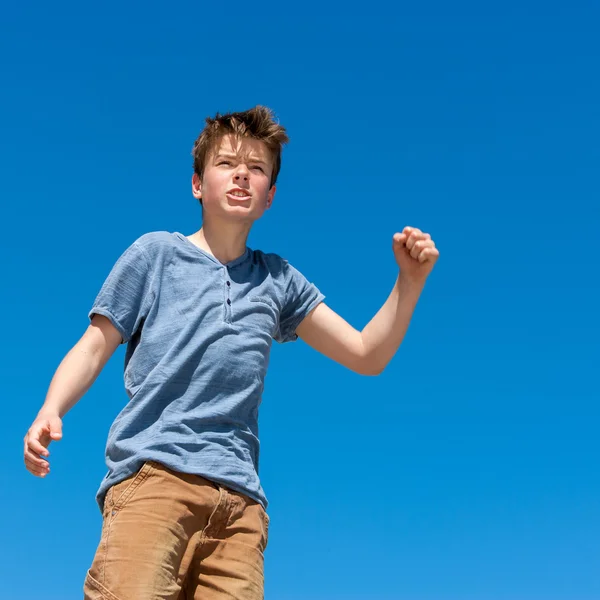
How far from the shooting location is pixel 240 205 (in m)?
4.71

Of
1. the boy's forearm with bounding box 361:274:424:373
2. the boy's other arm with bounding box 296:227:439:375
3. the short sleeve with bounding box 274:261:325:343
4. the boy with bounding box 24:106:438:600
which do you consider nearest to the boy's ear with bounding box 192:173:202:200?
the boy with bounding box 24:106:438:600

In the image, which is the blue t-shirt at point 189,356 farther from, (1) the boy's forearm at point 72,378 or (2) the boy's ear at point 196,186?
(2) the boy's ear at point 196,186

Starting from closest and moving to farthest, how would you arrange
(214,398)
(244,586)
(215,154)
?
(244,586) < (214,398) < (215,154)

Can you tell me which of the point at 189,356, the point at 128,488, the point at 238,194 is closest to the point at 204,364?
the point at 189,356

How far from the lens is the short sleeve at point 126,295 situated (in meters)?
4.32

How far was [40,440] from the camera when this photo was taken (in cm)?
378

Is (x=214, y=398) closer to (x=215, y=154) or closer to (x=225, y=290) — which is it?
(x=225, y=290)

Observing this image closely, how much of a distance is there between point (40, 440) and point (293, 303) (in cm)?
166

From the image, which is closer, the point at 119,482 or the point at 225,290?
the point at 119,482

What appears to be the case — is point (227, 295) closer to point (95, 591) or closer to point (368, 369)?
point (368, 369)

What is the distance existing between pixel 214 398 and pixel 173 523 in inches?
24.6

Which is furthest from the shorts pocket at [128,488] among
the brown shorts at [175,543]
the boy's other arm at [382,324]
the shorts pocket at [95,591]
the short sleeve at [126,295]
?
the boy's other arm at [382,324]

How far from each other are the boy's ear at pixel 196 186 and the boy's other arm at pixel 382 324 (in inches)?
38.5

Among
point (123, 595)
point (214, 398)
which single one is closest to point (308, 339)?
point (214, 398)
